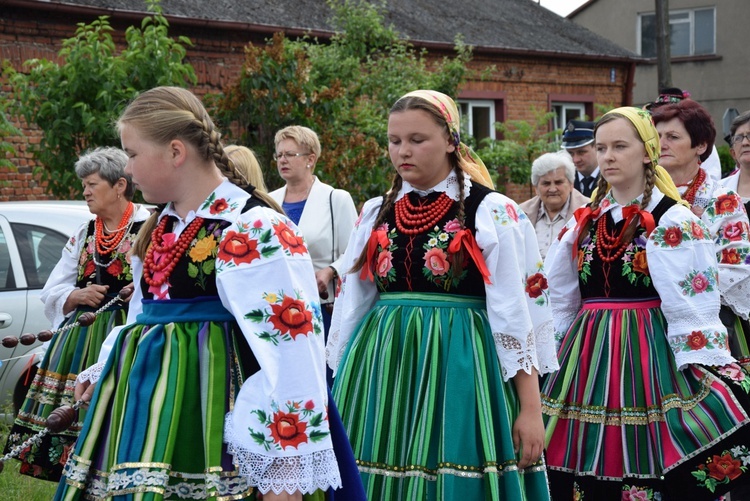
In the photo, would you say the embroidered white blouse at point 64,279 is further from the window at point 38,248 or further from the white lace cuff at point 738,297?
the white lace cuff at point 738,297

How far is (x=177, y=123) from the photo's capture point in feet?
10.0

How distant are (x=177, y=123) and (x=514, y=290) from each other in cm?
139

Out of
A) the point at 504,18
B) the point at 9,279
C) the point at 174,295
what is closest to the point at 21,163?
the point at 9,279

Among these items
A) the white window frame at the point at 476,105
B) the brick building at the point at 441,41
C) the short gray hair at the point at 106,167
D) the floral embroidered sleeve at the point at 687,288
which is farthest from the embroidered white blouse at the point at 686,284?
the white window frame at the point at 476,105

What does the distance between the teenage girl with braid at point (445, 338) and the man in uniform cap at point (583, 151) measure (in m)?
3.99

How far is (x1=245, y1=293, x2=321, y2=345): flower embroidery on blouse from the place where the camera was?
2.88 meters

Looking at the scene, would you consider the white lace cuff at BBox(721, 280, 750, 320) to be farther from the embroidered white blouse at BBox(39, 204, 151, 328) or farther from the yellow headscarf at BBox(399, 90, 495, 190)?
the embroidered white blouse at BBox(39, 204, 151, 328)

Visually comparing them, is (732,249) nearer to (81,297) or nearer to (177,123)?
(81,297)

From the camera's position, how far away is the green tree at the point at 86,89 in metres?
9.09

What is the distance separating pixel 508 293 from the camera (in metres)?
3.87

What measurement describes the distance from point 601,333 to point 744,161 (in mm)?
2335

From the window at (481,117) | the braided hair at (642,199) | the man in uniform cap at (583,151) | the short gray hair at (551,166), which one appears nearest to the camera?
the braided hair at (642,199)

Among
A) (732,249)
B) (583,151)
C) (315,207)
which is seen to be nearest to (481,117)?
(583,151)

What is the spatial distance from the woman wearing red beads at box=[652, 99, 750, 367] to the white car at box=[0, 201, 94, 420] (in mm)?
3727
